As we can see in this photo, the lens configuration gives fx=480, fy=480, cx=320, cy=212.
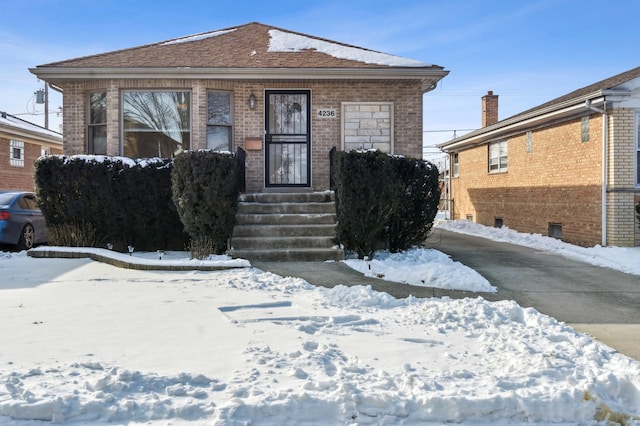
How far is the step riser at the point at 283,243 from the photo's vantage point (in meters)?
8.59

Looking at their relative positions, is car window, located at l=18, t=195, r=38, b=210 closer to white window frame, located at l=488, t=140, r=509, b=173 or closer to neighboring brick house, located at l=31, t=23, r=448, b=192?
neighboring brick house, located at l=31, t=23, r=448, b=192

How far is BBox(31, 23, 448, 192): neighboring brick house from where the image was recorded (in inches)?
440

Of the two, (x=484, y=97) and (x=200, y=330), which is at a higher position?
(x=484, y=97)

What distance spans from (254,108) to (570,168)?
863cm

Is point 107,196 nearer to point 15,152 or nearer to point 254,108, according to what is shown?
point 254,108

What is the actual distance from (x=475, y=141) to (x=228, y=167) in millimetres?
13618

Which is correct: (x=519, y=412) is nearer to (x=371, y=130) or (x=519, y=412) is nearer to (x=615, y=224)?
(x=371, y=130)

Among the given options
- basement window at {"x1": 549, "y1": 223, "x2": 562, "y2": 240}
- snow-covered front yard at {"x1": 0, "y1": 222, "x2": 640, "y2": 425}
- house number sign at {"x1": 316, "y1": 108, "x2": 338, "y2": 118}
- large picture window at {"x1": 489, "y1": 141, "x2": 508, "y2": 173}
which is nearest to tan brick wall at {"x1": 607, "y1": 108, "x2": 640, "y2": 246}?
basement window at {"x1": 549, "y1": 223, "x2": 562, "y2": 240}

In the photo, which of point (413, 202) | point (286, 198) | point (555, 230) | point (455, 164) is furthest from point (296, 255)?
point (455, 164)

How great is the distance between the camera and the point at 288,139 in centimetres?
1148

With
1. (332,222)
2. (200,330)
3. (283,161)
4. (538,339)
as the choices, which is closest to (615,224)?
(332,222)

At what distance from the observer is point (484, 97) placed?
72.1ft

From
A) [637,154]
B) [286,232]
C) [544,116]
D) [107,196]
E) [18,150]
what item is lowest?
[286,232]

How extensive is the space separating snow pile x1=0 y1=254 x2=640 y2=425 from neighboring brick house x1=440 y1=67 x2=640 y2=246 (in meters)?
8.18
